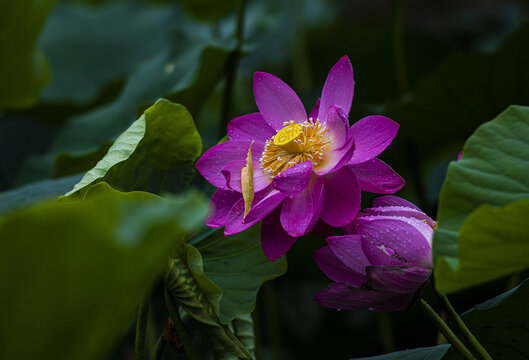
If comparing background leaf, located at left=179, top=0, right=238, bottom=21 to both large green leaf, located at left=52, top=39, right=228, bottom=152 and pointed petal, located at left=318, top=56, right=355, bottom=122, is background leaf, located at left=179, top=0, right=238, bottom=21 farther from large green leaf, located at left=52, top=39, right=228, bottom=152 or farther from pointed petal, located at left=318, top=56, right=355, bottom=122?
pointed petal, located at left=318, top=56, right=355, bottom=122

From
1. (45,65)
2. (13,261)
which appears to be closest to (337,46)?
(45,65)

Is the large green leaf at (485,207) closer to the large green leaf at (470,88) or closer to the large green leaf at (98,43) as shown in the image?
the large green leaf at (470,88)

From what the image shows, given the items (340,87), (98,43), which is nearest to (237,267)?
(340,87)

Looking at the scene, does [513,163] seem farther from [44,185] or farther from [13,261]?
[44,185]

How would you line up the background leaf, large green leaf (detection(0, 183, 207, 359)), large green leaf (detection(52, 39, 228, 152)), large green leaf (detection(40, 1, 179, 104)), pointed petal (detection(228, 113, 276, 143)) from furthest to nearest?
large green leaf (detection(40, 1, 179, 104)), the background leaf, large green leaf (detection(52, 39, 228, 152)), pointed petal (detection(228, 113, 276, 143)), large green leaf (detection(0, 183, 207, 359))

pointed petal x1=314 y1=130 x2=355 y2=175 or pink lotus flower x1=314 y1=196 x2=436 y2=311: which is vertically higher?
pointed petal x1=314 y1=130 x2=355 y2=175

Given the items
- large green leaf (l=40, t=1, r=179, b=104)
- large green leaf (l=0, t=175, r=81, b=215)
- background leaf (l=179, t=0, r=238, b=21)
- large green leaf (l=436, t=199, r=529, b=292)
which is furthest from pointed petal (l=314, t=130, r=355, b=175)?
large green leaf (l=40, t=1, r=179, b=104)
